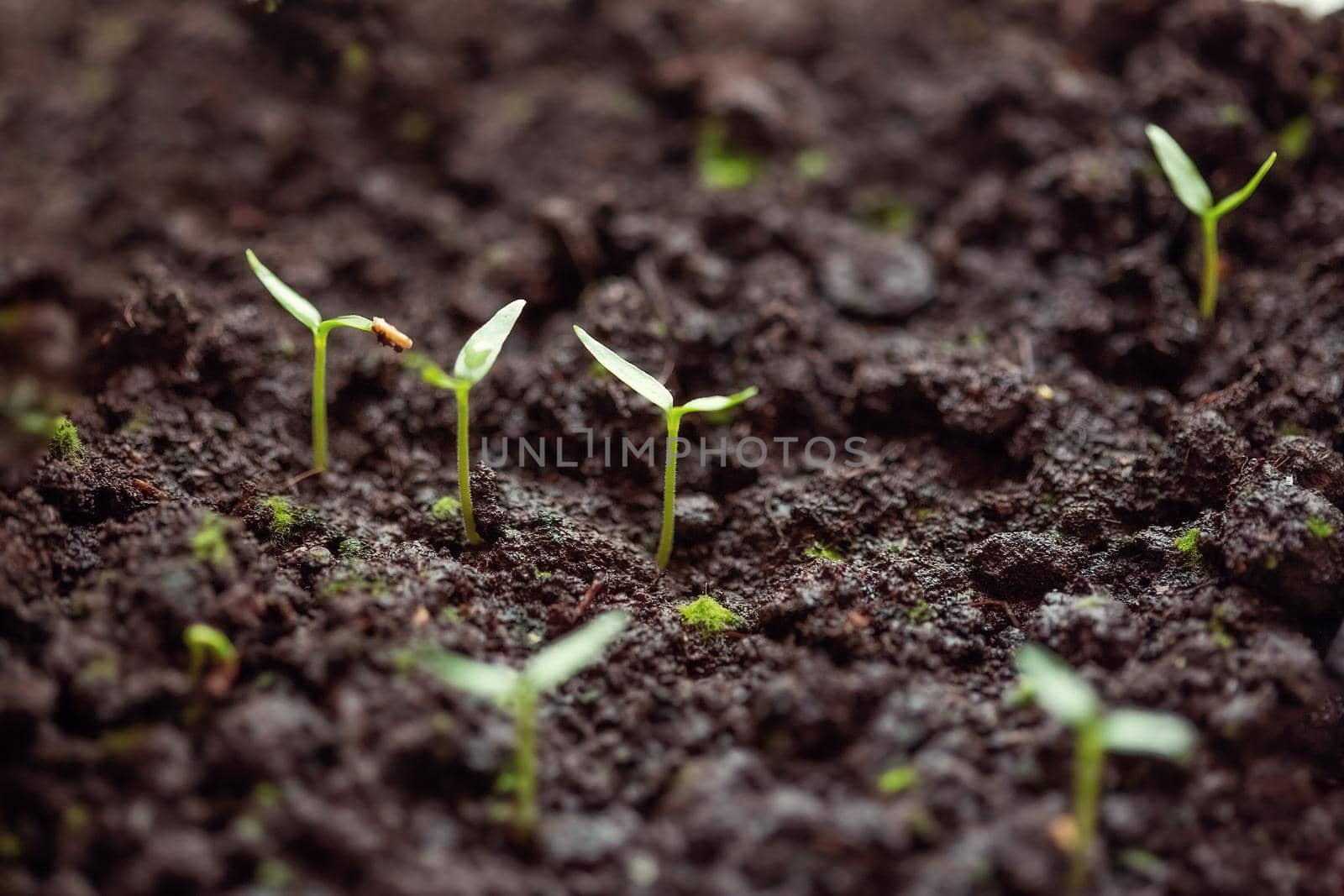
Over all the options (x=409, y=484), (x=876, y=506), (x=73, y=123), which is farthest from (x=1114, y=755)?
(x=73, y=123)

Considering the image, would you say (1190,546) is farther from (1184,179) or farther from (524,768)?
(524,768)

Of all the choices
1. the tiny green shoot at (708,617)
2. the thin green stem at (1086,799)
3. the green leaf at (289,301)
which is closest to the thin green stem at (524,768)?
the tiny green shoot at (708,617)

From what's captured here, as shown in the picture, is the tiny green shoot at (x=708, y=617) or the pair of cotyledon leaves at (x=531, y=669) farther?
the tiny green shoot at (x=708, y=617)

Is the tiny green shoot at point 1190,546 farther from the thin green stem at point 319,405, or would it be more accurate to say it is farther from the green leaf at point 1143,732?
the thin green stem at point 319,405

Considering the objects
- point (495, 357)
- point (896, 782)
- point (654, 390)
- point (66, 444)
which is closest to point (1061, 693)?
point (896, 782)

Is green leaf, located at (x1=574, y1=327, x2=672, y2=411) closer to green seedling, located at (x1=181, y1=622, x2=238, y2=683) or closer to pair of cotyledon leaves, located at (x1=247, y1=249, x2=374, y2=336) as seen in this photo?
pair of cotyledon leaves, located at (x1=247, y1=249, x2=374, y2=336)

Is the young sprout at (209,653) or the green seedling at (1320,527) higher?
the green seedling at (1320,527)
